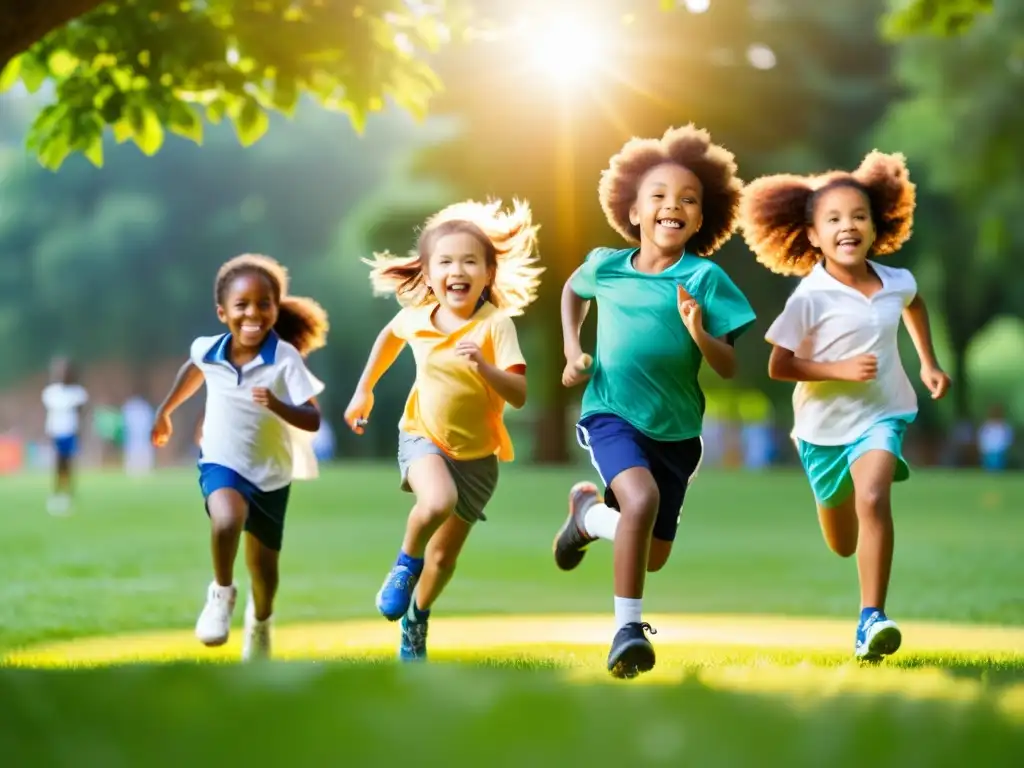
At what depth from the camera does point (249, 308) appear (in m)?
7.25

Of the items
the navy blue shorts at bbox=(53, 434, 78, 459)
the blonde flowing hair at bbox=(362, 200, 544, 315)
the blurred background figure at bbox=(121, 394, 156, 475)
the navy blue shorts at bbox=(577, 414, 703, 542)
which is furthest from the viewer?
the blurred background figure at bbox=(121, 394, 156, 475)

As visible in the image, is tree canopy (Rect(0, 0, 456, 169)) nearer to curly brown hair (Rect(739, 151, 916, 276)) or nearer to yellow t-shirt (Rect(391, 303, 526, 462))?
yellow t-shirt (Rect(391, 303, 526, 462))

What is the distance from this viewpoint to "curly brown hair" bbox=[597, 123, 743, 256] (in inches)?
262

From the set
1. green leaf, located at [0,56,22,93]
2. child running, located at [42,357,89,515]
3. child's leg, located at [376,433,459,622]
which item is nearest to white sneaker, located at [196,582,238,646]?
child's leg, located at [376,433,459,622]

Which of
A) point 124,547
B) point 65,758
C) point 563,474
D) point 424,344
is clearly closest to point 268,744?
point 65,758

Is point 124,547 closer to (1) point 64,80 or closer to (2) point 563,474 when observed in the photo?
(1) point 64,80

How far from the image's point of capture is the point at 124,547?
16.4 meters

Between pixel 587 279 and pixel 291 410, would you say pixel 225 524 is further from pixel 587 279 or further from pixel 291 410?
pixel 587 279

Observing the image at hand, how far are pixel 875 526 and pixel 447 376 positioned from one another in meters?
1.90

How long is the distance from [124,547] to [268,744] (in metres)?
12.6

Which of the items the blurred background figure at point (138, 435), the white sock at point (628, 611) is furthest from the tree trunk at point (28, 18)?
the blurred background figure at point (138, 435)

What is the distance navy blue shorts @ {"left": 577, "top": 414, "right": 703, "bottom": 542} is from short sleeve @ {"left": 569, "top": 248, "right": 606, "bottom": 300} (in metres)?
0.54

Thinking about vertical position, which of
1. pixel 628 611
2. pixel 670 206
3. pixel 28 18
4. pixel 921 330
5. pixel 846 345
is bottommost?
pixel 628 611

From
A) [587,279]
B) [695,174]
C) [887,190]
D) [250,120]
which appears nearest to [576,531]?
[587,279]
